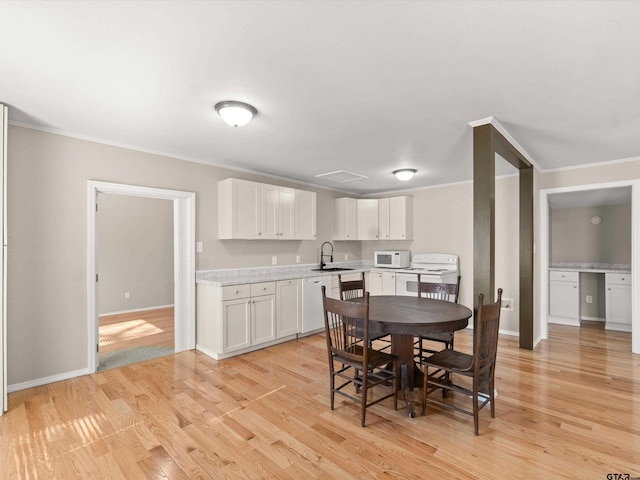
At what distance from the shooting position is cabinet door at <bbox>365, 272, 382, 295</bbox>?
5728 mm

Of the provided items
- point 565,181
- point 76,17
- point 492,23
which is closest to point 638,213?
point 565,181

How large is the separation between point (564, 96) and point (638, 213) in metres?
2.77

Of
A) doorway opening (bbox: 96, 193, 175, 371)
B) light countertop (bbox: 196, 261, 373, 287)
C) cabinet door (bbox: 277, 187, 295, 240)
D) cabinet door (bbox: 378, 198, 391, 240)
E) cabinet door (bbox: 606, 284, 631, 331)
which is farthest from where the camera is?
cabinet door (bbox: 378, 198, 391, 240)

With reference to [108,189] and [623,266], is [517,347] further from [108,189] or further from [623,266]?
[108,189]

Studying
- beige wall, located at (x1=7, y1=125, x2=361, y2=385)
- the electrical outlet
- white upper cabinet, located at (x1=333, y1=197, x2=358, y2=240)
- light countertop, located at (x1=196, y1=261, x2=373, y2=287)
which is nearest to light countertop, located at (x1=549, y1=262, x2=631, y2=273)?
the electrical outlet

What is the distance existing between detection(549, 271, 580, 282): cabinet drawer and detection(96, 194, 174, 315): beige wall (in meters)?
7.11

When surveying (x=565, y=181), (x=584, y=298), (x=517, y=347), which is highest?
(x=565, y=181)

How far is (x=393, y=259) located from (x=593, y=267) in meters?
3.46

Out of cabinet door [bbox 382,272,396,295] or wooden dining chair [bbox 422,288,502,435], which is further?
cabinet door [bbox 382,272,396,295]

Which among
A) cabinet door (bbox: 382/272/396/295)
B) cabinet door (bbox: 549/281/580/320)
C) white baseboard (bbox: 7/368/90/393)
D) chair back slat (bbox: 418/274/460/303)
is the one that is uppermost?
chair back slat (bbox: 418/274/460/303)

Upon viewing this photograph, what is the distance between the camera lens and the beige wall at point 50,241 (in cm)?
294

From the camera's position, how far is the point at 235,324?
3.88m

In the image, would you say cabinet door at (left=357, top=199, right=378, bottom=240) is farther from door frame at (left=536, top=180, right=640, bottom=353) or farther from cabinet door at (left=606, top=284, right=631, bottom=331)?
cabinet door at (left=606, top=284, right=631, bottom=331)

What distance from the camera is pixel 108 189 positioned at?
11.4ft
